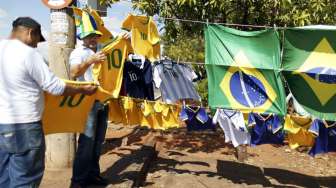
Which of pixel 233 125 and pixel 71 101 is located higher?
pixel 71 101

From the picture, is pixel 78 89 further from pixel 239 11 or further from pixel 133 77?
pixel 239 11

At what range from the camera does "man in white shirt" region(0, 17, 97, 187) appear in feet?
13.1

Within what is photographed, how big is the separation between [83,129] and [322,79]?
2995 mm

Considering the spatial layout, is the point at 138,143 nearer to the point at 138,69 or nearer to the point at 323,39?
the point at 138,69

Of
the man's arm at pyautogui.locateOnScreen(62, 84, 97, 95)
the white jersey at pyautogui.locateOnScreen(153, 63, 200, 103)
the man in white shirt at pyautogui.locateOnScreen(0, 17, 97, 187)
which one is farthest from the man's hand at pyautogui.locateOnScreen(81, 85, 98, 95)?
the white jersey at pyautogui.locateOnScreen(153, 63, 200, 103)

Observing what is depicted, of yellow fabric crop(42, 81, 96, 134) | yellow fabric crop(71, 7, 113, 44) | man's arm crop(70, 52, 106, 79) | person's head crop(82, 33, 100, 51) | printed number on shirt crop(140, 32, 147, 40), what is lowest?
yellow fabric crop(42, 81, 96, 134)

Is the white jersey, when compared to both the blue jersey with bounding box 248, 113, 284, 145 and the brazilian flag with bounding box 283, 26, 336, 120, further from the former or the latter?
the brazilian flag with bounding box 283, 26, 336, 120

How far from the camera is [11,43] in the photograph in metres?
4.05

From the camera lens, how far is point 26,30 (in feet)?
13.3

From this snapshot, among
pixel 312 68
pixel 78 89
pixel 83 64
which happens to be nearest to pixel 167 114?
pixel 83 64

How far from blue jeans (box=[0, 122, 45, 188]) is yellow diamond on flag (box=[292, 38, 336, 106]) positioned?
131 inches

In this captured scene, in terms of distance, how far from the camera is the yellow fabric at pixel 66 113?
4836 mm

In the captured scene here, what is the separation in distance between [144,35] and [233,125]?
5.59 feet

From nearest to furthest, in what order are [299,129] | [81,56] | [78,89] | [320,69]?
1. [78,89]
2. [81,56]
3. [320,69]
4. [299,129]
